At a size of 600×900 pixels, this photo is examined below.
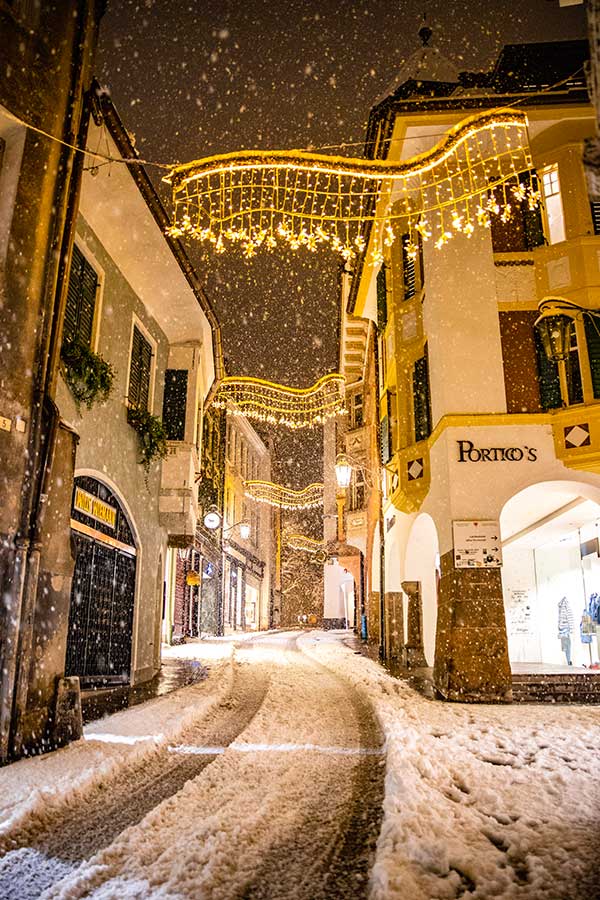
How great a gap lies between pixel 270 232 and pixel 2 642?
19.7ft

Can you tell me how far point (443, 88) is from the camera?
1454cm

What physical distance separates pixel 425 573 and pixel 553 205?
30.2ft

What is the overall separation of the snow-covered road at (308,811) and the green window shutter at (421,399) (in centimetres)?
682

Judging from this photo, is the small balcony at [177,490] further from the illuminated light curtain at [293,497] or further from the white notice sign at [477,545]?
the illuminated light curtain at [293,497]

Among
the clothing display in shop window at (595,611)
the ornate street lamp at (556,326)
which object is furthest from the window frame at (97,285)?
the clothing display in shop window at (595,611)

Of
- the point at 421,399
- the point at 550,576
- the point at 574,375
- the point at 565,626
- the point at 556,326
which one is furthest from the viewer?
the point at 550,576

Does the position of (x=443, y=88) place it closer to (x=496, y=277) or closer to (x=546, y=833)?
(x=496, y=277)

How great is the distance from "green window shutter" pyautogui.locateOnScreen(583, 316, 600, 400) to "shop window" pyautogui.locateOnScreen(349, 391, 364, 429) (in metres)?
24.9

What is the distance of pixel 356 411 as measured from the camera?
3694 centimetres

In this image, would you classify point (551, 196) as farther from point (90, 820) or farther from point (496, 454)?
point (90, 820)

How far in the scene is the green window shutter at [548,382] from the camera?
1145 centimetres

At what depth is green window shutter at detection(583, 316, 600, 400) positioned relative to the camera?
36.8 feet

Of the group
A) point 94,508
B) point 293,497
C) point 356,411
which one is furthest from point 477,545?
point 293,497

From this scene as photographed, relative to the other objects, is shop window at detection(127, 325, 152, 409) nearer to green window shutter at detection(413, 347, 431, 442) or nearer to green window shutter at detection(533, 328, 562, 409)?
green window shutter at detection(413, 347, 431, 442)
